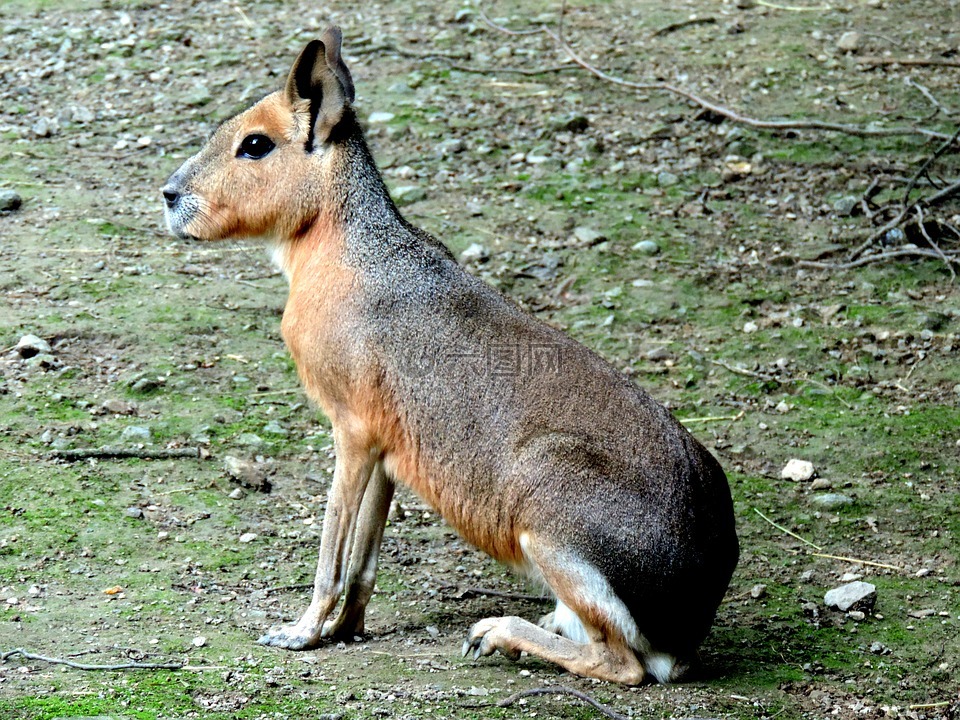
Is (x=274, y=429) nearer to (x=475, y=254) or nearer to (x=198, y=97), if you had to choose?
(x=475, y=254)

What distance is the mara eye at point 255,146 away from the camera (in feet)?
15.1

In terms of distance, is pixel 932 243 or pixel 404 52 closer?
pixel 932 243

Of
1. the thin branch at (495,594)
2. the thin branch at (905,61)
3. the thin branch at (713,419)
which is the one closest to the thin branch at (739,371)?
the thin branch at (713,419)

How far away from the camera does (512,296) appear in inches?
268

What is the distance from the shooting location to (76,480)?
499 cm

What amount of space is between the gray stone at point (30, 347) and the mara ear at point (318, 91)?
2.01 m

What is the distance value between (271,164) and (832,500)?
275cm

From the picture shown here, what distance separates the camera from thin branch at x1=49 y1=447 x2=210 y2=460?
202 inches

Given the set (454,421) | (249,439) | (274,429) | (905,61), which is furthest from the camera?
(905,61)

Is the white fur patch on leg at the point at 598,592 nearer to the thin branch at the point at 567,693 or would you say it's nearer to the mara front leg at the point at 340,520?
the thin branch at the point at 567,693

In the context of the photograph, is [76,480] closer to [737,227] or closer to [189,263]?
[189,263]

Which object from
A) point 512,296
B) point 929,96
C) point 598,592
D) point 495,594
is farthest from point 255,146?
point 929,96

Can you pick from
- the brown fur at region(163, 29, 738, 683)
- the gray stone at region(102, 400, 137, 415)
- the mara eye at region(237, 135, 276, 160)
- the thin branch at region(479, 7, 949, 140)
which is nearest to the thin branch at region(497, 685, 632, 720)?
the brown fur at region(163, 29, 738, 683)

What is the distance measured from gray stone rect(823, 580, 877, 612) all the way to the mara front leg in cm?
184
